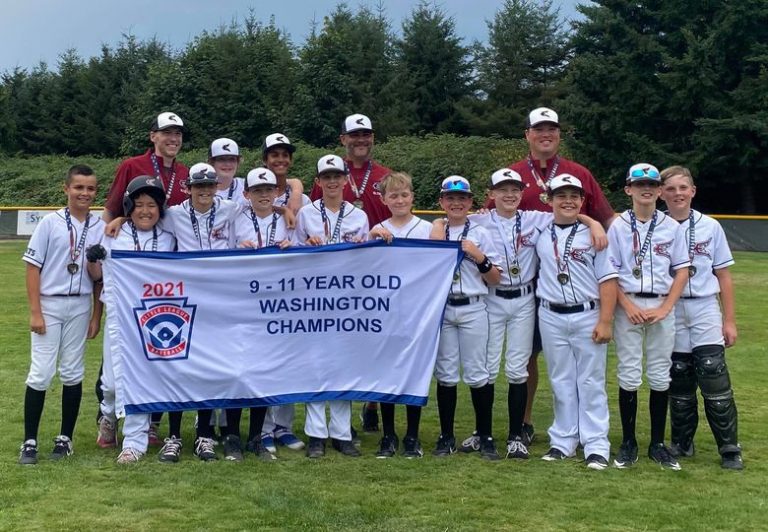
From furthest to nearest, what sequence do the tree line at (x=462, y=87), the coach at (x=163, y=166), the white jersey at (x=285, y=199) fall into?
the tree line at (x=462, y=87) < the white jersey at (x=285, y=199) < the coach at (x=163, y=166)

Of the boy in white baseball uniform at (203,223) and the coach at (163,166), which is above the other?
the coach at (163,166)

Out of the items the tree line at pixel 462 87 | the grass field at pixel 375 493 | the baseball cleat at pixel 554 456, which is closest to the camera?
the grass field at pixel 375 493

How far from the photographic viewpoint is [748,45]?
2662cm

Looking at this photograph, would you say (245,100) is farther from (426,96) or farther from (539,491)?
(539,491)

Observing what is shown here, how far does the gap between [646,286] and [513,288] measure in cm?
87

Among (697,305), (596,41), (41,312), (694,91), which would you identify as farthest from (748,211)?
(41,312)

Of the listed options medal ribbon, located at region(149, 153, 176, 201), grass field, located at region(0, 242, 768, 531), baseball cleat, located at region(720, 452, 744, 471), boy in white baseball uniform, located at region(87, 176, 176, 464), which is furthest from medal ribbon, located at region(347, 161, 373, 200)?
baseball cleat, located at region(720, 452, 744, 471)

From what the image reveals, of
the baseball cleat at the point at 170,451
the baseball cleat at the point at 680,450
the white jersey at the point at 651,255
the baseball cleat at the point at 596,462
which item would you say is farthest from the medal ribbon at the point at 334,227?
the baseball cleat at the point at 680,450

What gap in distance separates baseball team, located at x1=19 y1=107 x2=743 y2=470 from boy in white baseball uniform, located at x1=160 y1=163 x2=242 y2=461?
10 mm

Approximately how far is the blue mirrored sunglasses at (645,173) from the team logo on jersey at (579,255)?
0.58 m

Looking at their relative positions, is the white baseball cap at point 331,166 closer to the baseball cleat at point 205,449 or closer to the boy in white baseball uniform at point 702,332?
the baseball cleat at point 205,449

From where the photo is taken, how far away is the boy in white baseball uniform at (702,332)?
5516mm

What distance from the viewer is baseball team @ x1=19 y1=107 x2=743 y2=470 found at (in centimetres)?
544

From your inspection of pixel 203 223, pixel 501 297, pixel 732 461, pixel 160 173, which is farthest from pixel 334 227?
pixel 732 461
